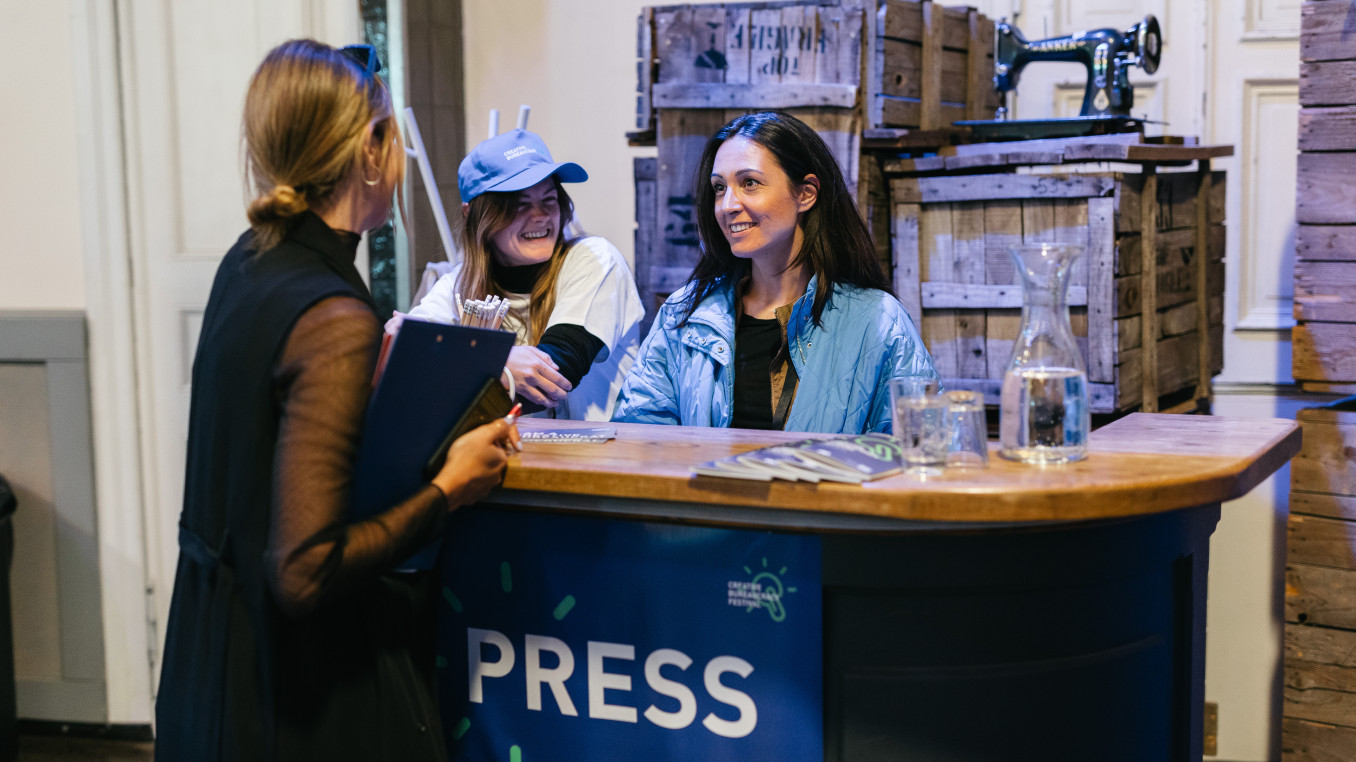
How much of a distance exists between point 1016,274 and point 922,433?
1534 mm

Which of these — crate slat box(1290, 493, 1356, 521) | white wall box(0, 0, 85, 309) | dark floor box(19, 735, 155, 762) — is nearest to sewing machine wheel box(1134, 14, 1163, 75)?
crate slat box(1290, 493, 1356, 521)

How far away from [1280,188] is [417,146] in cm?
258

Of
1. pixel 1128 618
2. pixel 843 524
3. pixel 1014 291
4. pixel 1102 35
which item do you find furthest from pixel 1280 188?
pixel 843 524

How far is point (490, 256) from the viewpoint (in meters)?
2.87

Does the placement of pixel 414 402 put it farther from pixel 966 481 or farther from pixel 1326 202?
pixel 1326 202

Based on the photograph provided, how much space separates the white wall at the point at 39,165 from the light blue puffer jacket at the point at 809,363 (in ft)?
7.09

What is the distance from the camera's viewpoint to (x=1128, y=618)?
1.81m

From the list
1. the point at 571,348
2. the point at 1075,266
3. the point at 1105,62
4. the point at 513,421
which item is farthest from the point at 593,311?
the point at 1105,62

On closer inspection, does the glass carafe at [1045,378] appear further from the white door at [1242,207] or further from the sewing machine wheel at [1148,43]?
the white door at [1242,207]

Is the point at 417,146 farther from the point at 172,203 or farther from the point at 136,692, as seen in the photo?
the point at 136,692

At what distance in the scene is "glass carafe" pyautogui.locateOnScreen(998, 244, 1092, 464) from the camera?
1731 mm

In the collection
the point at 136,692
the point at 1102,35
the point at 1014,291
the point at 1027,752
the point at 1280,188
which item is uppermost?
the point at 1102,35

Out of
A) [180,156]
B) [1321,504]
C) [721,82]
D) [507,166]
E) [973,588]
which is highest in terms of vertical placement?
[721,82]

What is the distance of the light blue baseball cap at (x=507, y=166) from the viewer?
272cm
